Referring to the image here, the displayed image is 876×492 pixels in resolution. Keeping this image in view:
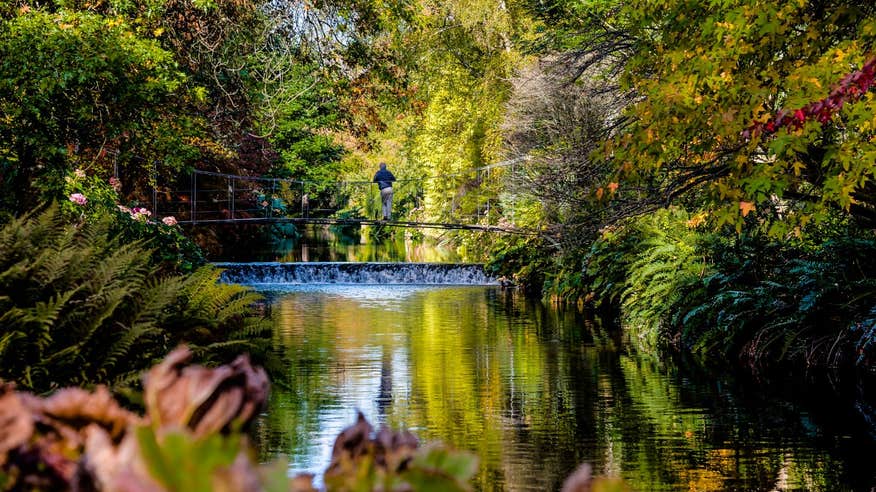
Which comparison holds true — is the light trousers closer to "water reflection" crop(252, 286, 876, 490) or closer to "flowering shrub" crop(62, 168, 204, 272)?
"water reflection" crop(252, 286, 876, 490)

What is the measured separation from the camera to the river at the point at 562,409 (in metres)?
8.16

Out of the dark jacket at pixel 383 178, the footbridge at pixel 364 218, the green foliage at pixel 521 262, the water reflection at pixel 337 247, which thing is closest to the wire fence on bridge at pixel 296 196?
the footbridge at pixel 364 218

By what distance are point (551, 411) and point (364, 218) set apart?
84.2ft

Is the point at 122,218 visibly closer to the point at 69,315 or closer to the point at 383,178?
the point at 69,315

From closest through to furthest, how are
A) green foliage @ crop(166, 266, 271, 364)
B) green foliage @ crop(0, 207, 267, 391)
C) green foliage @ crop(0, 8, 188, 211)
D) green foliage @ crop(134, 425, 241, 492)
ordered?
green foliage @ crop(134, 425, 241, 492), green foliage @ crop(0, 207, 267, 391), green foliage @ crop(166, 266, 271, 364), green foliage @ crop(0, 8, 188, 211)

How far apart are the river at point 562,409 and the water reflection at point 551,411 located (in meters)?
0.02

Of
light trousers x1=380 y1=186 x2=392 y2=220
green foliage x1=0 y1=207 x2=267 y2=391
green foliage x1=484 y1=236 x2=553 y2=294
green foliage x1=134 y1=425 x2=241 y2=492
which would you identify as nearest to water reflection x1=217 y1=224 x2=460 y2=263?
light trousers x1=380 y1=186 x2=392 y2=220

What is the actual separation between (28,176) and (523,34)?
75.5 feet

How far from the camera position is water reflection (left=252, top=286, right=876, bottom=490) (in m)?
8.15

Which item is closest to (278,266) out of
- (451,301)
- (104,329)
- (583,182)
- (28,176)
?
(451,301)

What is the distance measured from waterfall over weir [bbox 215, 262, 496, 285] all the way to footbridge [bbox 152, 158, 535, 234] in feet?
3.37

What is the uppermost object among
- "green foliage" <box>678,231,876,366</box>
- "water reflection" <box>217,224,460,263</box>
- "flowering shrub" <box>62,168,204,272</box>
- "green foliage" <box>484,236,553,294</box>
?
"water reflection" <box>217,224,460,263</box>

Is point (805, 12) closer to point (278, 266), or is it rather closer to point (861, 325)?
point (861, 325)

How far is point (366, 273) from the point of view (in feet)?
91.1
